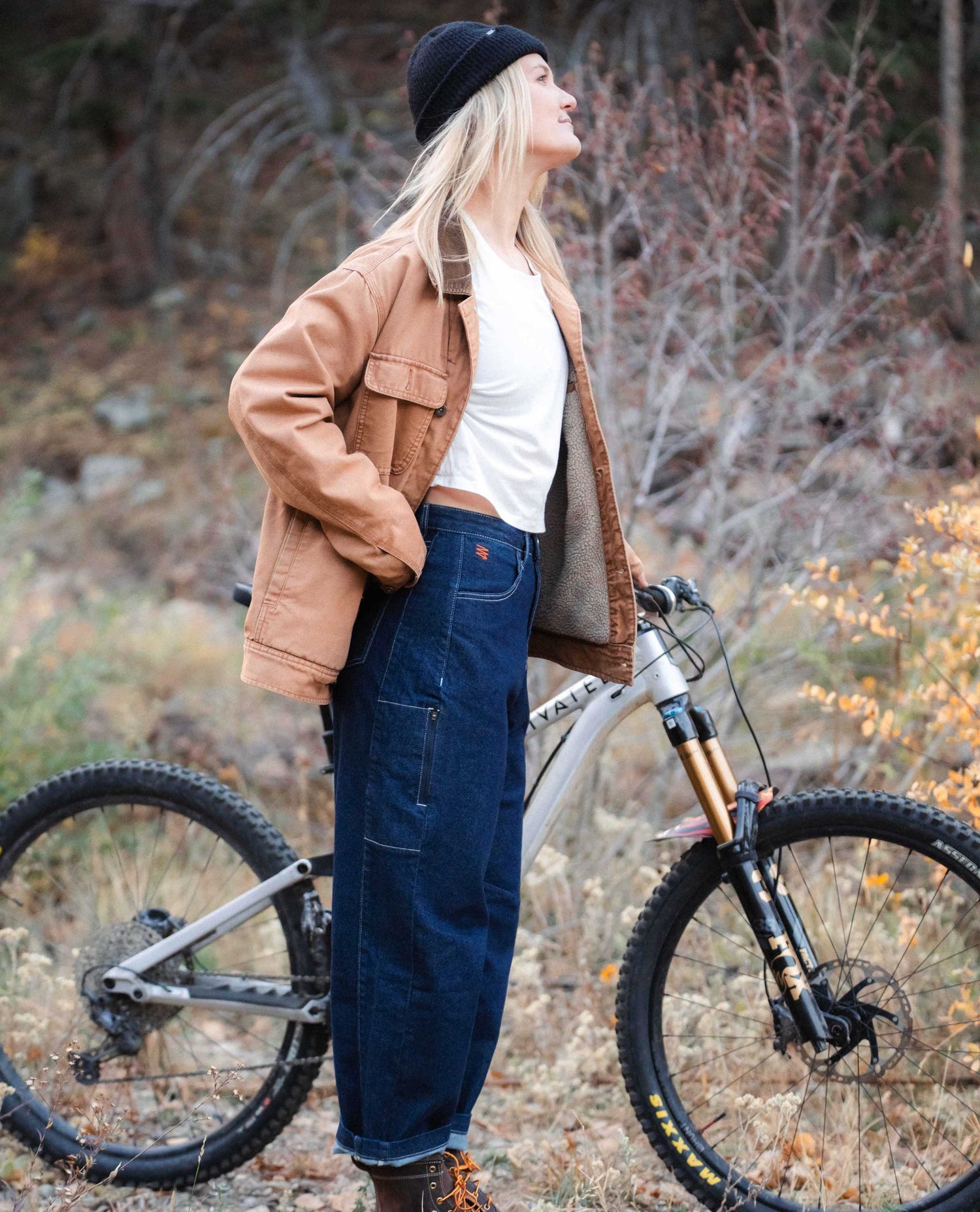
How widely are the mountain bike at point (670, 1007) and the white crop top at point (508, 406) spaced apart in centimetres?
42

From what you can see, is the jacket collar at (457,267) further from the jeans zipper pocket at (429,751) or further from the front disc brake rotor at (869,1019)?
the front disc brake rotor at (869,1019)

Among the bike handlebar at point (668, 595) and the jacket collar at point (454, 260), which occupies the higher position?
the jacket collar at point (454, 260)

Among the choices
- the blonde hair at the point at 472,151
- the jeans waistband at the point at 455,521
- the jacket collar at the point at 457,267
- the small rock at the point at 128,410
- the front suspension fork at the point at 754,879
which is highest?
the small rock at the point at 128,410

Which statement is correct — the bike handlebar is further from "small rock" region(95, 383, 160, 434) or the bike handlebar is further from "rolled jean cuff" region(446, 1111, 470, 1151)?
"small rock" region(95, 383, 160, 434)

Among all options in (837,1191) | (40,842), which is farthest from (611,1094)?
(40,842)

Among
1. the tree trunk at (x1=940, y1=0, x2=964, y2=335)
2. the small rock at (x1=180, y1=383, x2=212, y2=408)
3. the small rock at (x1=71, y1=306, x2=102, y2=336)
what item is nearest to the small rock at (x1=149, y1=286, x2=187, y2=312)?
the small rock at (x1=71, y1=306, x2=102, y2=336)

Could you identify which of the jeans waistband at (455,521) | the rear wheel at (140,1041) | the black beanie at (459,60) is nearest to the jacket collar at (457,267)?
the black beanie at (459,60)

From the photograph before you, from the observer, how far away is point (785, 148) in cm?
479

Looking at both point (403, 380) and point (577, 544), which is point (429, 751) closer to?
point (577, 544)

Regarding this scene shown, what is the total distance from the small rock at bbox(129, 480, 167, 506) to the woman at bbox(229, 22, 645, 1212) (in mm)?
7152

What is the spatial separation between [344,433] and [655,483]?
4.68m

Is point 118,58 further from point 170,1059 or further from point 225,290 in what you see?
point 170,1059

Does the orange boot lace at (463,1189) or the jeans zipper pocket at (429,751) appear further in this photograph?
the orange boot lace at (463,1189)

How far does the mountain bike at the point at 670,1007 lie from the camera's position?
2.28 m
